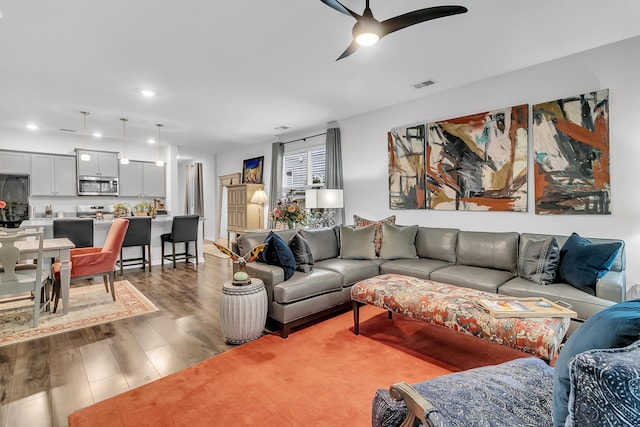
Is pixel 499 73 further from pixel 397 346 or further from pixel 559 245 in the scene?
pixel 397 346

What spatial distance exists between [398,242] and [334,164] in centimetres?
217

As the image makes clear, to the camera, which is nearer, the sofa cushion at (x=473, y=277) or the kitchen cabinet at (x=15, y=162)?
the sofa cushion at (x=473, y=277)

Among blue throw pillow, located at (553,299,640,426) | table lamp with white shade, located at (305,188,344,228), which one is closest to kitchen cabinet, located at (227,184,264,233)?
table lamp with white shade, located at (305,188,344,228)

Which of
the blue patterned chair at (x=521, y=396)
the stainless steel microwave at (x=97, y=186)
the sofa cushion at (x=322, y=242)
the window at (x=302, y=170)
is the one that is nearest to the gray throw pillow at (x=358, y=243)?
the sofa cushion at (x=322, y=242)

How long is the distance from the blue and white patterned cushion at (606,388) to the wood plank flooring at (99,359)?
2.47 meters

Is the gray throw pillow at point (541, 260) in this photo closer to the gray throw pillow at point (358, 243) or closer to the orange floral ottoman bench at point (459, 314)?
the orange floral ottoman bench at point (459, 314)

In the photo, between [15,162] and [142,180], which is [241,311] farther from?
[15,162]

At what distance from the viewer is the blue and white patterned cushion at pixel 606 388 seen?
2.13 ft

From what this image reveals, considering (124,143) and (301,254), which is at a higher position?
(124,143)

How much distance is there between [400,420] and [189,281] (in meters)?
4.48

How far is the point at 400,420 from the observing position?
1.20 m

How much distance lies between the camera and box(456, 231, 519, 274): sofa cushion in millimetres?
3436

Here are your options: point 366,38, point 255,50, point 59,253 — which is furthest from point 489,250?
point 59,253

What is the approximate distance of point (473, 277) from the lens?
10.5 ft
